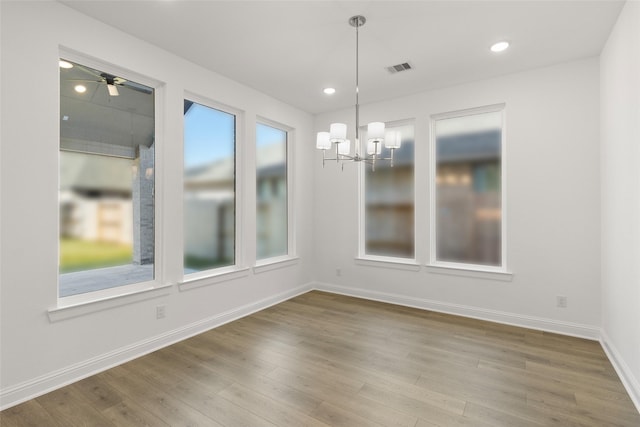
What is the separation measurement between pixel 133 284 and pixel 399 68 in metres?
3.58

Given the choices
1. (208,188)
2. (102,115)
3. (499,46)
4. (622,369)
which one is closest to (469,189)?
(499,46)

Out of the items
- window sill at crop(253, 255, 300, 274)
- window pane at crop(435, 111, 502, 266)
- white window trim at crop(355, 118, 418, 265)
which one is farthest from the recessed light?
window sill at crop(253, 255, 300, 274)

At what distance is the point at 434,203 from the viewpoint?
4.30m

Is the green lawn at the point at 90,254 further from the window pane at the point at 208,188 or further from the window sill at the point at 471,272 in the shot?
Result: the window sill at the point at 471,272

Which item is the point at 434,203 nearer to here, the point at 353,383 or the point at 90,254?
the point at 353,383

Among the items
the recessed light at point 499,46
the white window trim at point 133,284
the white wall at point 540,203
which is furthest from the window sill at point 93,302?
the recessed light at point 499,46

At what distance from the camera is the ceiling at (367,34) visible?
8.23ft

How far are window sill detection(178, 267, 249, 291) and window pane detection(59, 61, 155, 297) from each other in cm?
39

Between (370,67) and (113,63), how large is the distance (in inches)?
99.3

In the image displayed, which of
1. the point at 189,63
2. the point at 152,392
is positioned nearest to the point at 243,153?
the point at 189,63

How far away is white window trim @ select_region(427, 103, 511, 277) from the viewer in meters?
3.79

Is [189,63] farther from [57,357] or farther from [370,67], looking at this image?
[57,357]

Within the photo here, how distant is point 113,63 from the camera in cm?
277

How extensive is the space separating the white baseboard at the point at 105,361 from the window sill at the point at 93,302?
1.30ft
